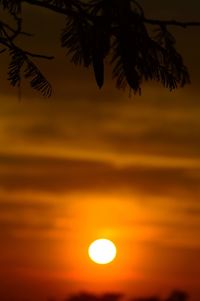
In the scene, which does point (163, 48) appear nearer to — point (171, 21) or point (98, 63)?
point (171, 21)

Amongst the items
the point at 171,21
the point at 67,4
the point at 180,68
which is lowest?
the point at 180,68

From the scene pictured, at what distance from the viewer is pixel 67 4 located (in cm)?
452

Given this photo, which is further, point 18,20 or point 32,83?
point 18,20

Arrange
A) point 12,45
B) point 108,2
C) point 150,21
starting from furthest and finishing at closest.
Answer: point 12,45
point 150,21
point 108,2

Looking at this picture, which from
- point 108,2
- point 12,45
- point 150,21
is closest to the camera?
point 108,2

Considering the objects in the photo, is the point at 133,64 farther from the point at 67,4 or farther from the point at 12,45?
the point at 12,45

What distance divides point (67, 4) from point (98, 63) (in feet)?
1.94

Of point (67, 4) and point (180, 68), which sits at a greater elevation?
point (67, 4)

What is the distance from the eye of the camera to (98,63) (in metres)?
4.20

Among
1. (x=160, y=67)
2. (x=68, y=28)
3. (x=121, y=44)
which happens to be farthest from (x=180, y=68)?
(x=68, y=28)

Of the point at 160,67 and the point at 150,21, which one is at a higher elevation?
the point at 150,21

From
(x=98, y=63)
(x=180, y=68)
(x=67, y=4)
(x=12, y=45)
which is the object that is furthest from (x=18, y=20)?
(x=180, y=68)

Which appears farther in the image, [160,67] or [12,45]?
[12,45]

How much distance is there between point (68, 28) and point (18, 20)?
2.35 ft
